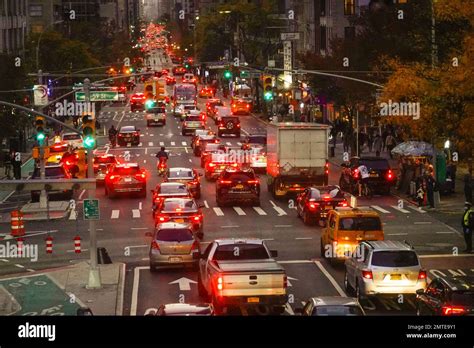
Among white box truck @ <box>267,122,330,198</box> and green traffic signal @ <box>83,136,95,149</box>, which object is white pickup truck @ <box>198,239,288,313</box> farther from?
white box truck @ <box>267,122,330,198</box>

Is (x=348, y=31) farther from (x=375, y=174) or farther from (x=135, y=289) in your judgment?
(x=135, y=289)

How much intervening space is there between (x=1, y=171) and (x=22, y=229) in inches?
1150

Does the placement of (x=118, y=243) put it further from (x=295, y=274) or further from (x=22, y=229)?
(x=295, y=274)

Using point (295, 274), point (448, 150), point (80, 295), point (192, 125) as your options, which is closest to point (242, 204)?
point (448, 150)

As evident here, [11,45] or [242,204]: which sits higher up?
[11,45]

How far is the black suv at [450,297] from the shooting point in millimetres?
18859

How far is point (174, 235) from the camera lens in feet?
102

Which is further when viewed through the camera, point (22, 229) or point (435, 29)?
point (435, 29)

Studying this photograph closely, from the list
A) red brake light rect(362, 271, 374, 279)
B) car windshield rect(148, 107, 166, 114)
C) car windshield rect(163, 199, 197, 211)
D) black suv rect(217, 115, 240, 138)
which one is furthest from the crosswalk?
car windshield rect(148, 107, 166, 114)

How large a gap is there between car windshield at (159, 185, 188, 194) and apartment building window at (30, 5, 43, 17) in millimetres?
110759

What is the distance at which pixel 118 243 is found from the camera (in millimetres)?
38312

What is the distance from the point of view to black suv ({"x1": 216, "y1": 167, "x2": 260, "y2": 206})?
48.4m

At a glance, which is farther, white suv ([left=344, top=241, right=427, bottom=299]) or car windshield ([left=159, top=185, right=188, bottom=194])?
car windshield ([left=159, top=185, right=188, bottom=194])
